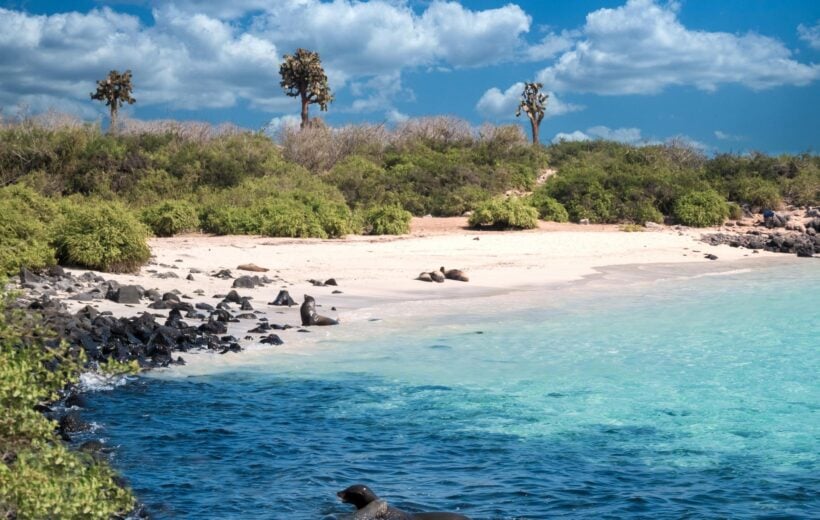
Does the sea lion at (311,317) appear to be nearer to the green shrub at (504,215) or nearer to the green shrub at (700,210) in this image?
the green shrub at (504,215)

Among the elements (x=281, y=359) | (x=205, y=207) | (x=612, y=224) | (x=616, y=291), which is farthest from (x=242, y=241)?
(x=612, y=224)

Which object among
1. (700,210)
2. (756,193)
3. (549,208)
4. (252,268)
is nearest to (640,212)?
(700,210)

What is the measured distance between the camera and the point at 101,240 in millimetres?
17703

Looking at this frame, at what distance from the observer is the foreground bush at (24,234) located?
1586 cm

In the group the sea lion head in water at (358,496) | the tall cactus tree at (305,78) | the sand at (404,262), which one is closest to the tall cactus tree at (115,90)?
Answer: the tall cactus tree at (305,78)

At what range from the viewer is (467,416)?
976 centimetres

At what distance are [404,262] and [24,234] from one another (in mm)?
8780

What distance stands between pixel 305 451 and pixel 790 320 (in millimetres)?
11965

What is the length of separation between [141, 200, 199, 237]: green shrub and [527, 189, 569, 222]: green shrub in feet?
43.2

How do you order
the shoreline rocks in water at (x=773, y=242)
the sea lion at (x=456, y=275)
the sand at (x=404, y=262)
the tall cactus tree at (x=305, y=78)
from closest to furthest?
the sand at (x=404, y=262) → the sea lion at (x=456, y=275) → the shoreline rocks in water at (x=773, y=242) → the tall cactus tree at (x=305, y=78)

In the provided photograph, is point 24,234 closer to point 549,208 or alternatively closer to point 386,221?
point 386,221

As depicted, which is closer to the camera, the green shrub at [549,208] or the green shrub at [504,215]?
the green shrub at [504,215]

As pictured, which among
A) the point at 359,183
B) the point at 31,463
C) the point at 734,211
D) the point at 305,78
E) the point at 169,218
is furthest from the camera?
the point at 305,78

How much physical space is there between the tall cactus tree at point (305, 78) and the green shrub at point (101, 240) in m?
39.1
